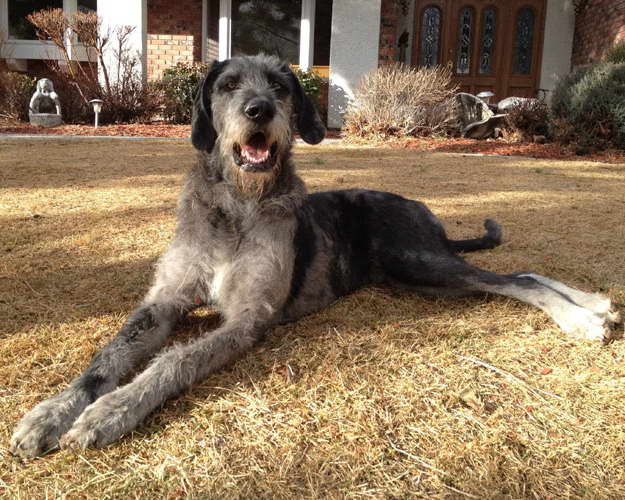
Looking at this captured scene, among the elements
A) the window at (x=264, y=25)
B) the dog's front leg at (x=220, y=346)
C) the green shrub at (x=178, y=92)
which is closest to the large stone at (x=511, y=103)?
the window at (x=264, y=25)

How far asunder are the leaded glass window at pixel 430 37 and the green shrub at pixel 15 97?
12745 millimetres

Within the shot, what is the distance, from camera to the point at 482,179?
8344mm

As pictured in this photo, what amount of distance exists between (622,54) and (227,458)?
14.9 m

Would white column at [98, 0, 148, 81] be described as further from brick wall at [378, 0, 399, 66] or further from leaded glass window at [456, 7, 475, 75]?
leaded glass window at [456, 7, 475, 75]

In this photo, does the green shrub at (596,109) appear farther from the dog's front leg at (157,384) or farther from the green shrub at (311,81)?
the dog's front leg at (157,384)

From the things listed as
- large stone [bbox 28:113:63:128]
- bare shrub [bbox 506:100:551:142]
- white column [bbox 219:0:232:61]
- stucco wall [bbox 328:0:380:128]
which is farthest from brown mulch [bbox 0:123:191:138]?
bare shrub [bbox 506:100:551:142]

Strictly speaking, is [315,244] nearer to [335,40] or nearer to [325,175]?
[325,175]

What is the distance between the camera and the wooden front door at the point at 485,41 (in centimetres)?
1789

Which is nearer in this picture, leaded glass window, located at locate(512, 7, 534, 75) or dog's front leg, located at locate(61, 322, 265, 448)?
dog's front leg, located at locate(61, 322, 265, 448)

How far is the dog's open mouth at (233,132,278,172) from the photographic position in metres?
2.95

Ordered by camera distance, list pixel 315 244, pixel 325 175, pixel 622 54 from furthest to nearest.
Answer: pixel 622 54
pixel 325 175
pixel 315 244

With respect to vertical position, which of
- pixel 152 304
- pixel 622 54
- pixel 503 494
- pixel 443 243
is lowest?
pixel 503 494

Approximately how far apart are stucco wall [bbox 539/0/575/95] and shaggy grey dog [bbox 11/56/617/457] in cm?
1734

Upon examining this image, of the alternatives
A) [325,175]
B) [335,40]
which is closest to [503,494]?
[325,175]
